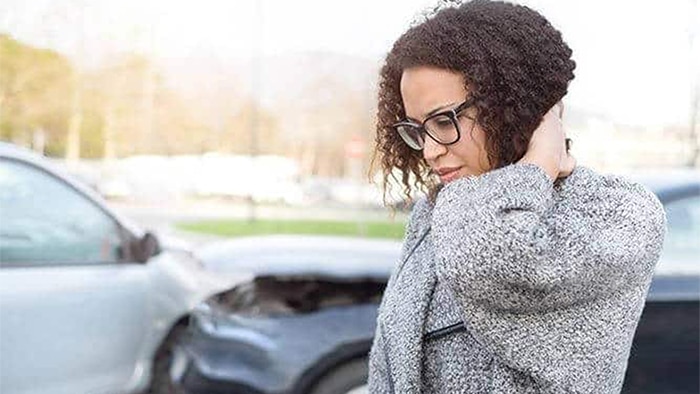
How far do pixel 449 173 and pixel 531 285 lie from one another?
0.68ft

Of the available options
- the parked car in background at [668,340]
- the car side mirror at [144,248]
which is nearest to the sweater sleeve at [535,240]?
the parked car in background at [668,340]

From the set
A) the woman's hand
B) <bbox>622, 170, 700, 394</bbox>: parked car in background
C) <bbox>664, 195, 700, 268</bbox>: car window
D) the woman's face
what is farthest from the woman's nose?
<bbox>664, 195, 700, 268</bbox>: car window

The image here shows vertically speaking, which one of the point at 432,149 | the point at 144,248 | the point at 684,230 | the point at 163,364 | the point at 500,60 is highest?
the point at 500,60

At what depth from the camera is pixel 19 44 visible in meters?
4.25

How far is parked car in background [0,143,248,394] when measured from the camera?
128 inches

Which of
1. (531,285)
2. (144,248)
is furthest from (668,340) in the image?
(531,285)

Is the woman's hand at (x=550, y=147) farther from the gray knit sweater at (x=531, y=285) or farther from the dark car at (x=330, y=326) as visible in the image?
the dark car at (x=330, y=326)

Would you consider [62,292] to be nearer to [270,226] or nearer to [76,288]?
[76,288]

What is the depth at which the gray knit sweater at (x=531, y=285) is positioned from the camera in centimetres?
94

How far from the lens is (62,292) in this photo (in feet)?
11.2

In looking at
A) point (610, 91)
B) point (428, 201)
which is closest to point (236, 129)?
point (610, 91)

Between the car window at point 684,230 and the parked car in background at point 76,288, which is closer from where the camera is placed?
the parked car in background at point 76,288

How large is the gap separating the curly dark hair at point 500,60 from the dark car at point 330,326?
238 cm

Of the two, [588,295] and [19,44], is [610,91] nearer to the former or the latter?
[19,44]
